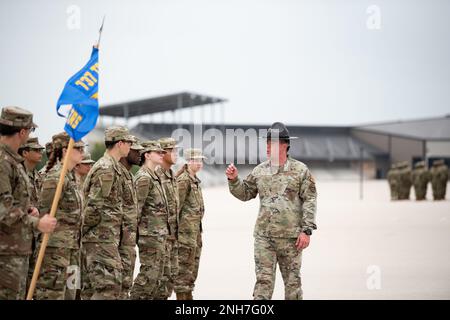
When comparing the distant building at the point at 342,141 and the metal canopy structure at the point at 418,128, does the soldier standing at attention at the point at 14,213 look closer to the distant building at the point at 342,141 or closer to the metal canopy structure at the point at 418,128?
the distant building at the point at 342,141

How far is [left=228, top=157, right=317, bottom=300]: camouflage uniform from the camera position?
632 centimetres

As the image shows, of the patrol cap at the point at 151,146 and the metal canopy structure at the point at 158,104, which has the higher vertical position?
the metal canopy structure at the point at 158,104

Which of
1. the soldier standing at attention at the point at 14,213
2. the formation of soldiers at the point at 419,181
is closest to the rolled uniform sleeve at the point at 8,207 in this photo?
the soldier standing at attention at the point at 14,213

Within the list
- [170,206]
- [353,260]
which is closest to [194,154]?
[170,206]

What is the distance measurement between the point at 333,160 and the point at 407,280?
2498 inches

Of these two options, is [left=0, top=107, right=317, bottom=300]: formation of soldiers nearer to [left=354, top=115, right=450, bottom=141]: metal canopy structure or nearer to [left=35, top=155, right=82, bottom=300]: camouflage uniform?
[left=35, top=155, right=82, bottom=300]: camouflage uniform

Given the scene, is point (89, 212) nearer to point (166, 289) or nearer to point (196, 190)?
point (166, 289)

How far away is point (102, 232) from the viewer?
244 inches

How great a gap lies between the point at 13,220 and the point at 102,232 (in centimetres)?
151

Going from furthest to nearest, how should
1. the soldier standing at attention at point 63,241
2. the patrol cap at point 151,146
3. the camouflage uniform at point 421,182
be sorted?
the camouflage uniform at point 421,182, the patrol cap at point 151,146, the soldier standing at attention at point 63,241

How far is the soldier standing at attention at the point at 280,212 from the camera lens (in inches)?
249

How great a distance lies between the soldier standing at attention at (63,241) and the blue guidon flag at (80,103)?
307mm

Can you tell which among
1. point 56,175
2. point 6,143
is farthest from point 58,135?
point 6,143

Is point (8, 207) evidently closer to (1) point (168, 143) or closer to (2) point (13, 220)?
(2) point (13, 220)
